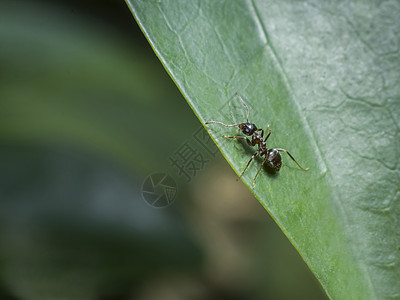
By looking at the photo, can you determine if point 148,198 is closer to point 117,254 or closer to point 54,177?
point 117,254

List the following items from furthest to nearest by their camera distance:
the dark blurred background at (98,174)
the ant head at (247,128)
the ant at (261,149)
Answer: the dark blurred background at (98,174)
the ant head at (247,128)
the ant at (261,149)

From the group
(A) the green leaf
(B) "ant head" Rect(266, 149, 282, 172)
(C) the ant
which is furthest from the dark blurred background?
(A) the green leaf

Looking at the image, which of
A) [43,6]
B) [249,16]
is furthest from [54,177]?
[249,16]

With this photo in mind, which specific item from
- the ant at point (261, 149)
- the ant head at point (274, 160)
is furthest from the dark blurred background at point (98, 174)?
the ant head at point (274, 160)

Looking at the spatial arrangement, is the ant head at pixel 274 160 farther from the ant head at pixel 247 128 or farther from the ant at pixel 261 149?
the ant head at pixel 247 128

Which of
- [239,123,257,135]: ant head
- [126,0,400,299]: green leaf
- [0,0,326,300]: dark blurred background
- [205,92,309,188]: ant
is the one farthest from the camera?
[0,0,326,300]: dark blurred background

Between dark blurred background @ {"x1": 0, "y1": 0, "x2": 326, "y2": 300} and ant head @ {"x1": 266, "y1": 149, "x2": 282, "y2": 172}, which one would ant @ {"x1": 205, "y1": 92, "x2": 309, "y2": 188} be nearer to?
ant head @ {"x1": 266, "y1": 149, "x2": 282, "y2": 172}
